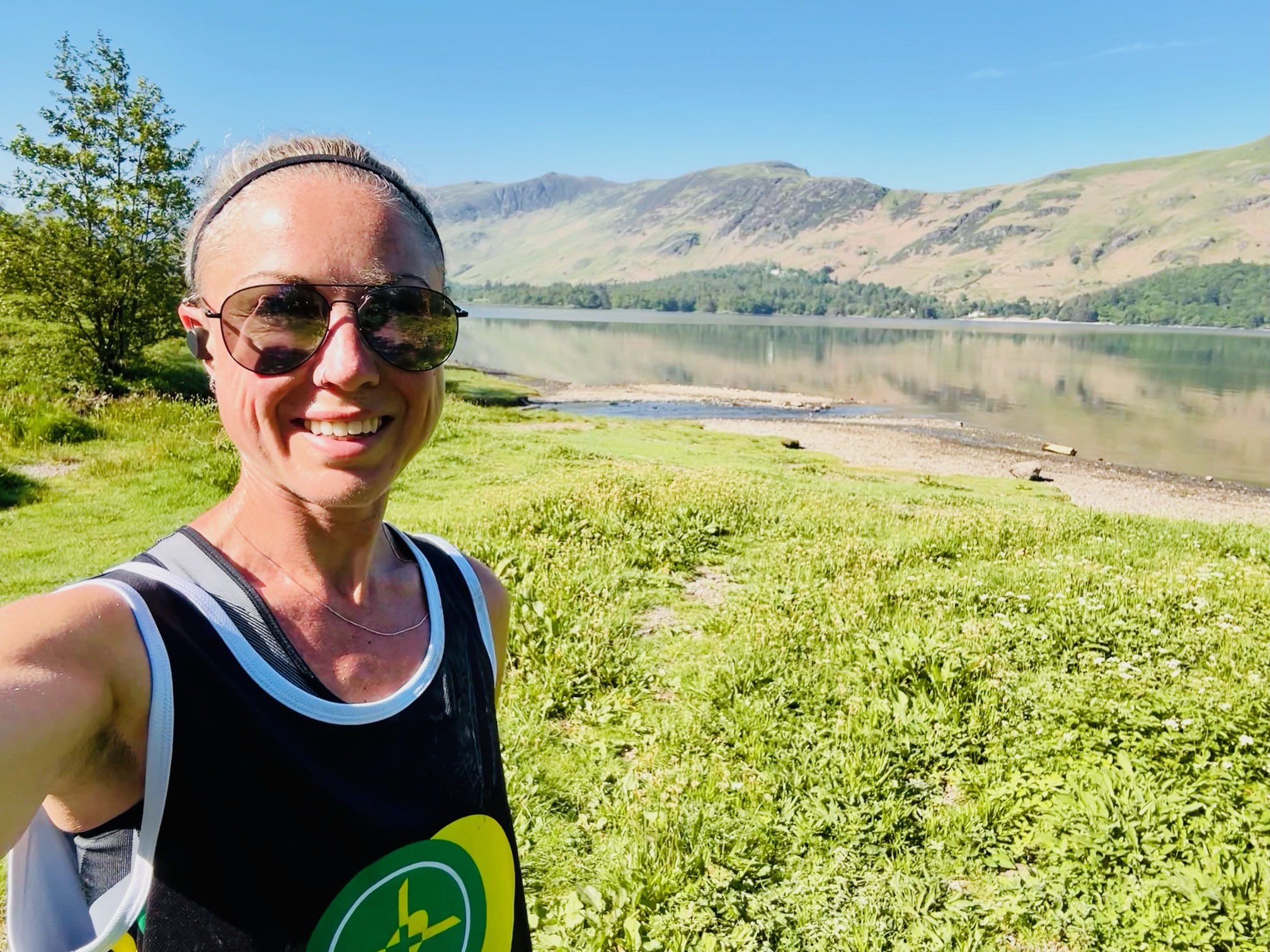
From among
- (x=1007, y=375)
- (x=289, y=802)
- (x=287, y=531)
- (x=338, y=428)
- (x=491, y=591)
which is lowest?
(x=1007, y=375)

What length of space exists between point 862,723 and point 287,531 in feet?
17.4

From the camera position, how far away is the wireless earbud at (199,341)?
70.4 inches

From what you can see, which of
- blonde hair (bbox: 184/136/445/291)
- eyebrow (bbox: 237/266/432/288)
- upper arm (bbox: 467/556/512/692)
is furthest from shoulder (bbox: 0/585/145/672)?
upper arm (bbox: 467/556/512/692)

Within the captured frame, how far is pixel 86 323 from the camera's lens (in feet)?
87.7

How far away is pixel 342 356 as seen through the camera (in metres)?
1.73

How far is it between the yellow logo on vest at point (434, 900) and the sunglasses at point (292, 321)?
1.14 metres

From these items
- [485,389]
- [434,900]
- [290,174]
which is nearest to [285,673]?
[434,900]

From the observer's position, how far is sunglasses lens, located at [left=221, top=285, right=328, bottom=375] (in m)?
1.71

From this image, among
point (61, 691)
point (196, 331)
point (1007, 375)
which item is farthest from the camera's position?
point (1007, 375)

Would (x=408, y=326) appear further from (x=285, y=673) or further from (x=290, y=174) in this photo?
(x=285, y=673)

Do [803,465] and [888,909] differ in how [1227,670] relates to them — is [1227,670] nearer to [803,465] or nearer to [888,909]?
[888,909]

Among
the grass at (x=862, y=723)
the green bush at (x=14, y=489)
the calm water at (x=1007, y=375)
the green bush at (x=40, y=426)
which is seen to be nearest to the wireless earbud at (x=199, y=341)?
the grass at (x=862, y=723)

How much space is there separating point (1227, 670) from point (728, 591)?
4.82 meters

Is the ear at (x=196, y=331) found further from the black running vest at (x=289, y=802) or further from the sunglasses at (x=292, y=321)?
the black running vest at (x=289, y=802)
